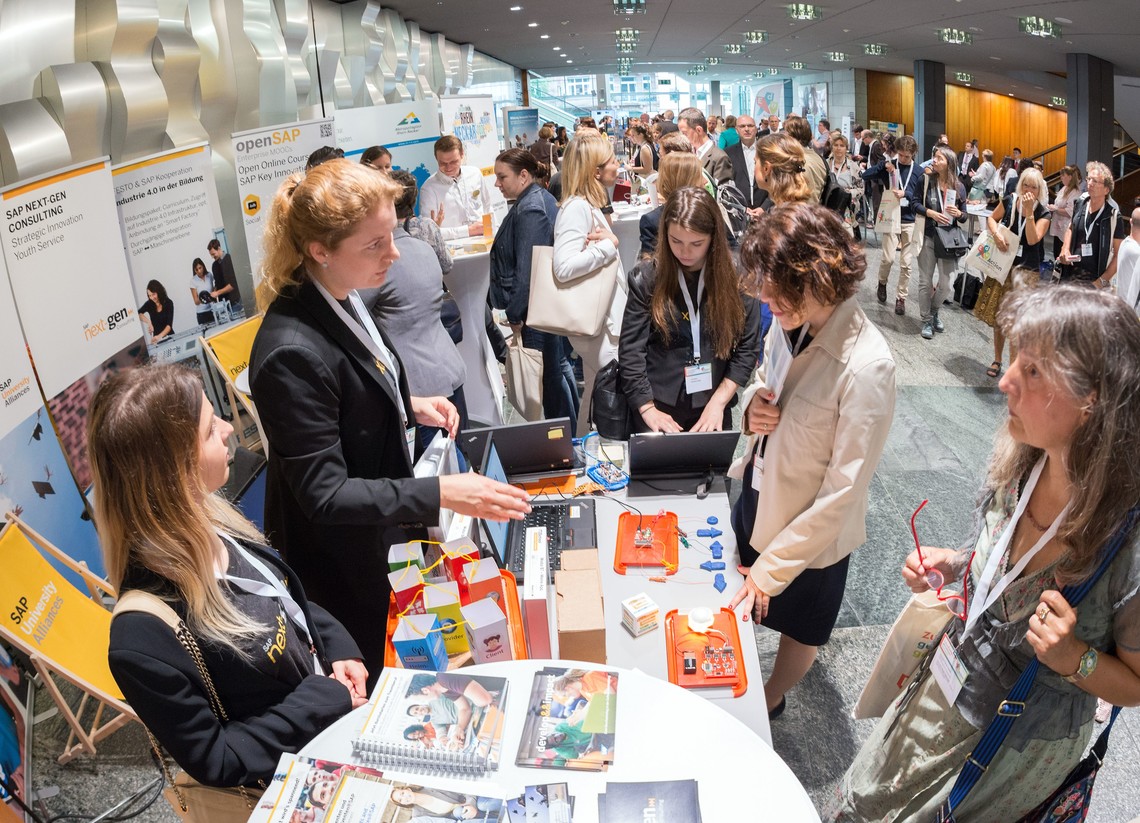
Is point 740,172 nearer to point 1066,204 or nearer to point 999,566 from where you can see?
point 1066,204

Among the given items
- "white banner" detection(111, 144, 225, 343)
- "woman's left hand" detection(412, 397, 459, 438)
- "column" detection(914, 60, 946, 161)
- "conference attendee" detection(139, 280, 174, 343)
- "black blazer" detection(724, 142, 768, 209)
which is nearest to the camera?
"woman's left hand" detection(412, 397, 459, 438)

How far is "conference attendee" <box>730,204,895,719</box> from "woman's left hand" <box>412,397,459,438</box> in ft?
3.21

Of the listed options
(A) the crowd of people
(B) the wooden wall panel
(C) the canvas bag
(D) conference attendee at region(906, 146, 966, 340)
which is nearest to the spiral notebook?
(A) the crowd of people

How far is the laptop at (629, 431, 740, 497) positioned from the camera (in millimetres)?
2639

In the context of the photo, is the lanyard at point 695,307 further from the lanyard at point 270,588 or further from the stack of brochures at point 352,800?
the stack of brochures at point 352,800

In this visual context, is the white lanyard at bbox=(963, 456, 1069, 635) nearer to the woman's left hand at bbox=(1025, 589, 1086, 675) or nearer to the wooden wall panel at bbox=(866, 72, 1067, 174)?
the woman's left hand at bbox=(1025, 589, 1086, 675)

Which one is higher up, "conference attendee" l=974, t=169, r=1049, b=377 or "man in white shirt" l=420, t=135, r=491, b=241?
"man in white shirt" l=420, t=135, r=491, b=241

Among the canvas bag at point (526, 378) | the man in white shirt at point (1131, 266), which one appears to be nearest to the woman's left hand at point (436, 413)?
the canvas bag at point (526, 378)

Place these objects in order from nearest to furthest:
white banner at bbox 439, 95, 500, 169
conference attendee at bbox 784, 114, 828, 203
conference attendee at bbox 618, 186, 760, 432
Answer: conference attendee at bbox 618, 186, 760, 432
conference attendee at bbox 784, 114, 828, 203
white banner at bbox 439, 95, 500, 169

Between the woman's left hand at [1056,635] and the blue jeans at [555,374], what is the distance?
131 inches

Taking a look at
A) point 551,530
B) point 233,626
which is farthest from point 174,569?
point 551,530

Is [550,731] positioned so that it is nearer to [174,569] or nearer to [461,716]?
[461,716]

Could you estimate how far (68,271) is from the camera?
3443 millimetres

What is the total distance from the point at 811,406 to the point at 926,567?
0.46 metres
